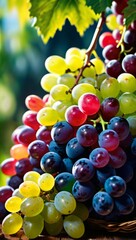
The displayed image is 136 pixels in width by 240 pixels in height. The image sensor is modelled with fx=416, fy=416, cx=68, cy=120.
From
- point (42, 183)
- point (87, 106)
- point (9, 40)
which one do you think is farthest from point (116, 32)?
point (9, 40)

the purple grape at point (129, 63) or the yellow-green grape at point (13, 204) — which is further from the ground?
the purple grape at point (129, 63)

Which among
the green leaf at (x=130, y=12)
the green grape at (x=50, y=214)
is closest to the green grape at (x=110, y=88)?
the green leaf at (x=130, y=12)

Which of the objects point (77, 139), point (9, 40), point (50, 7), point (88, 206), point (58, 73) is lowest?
point (88, 206)

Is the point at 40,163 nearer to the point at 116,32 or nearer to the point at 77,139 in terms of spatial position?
the point at 77,139

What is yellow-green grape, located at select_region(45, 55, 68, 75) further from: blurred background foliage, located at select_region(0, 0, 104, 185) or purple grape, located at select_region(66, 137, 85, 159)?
blurred background foliage, located at select_region(0, 0, 104, 185)

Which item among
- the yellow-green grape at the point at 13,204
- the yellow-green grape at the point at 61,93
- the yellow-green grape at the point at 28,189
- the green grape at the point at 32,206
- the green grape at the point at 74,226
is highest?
the yellow-green grape at the point at 61,93

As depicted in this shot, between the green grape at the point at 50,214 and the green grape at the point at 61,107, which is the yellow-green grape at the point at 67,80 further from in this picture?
the green grape at the point at 50,214
